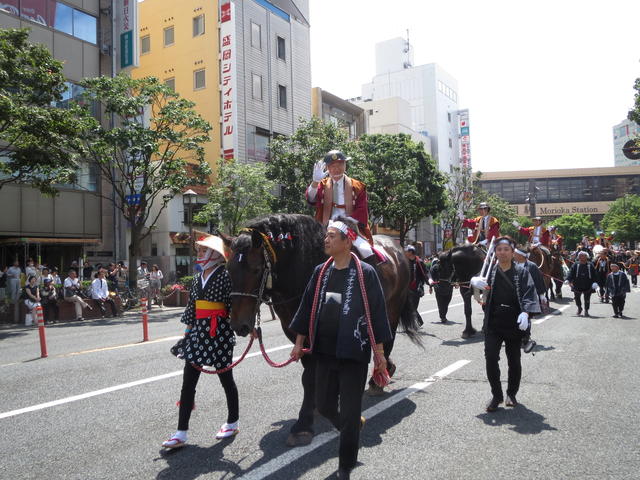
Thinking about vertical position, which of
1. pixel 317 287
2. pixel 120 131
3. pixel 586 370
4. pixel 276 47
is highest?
pixel 276 47

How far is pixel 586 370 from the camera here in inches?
301

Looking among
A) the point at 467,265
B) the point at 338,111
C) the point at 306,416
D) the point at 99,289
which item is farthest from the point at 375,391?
the point at 338,111

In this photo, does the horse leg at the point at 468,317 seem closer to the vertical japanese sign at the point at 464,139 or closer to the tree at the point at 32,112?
the tree at the point at 32,112

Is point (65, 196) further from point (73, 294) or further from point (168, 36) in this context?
point (168, 36)

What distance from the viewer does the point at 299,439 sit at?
15.4ft

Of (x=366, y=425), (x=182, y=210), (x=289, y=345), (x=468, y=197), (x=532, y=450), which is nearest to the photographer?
(x=532, y=450)

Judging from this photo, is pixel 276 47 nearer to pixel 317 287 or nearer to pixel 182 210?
pixel 182 210

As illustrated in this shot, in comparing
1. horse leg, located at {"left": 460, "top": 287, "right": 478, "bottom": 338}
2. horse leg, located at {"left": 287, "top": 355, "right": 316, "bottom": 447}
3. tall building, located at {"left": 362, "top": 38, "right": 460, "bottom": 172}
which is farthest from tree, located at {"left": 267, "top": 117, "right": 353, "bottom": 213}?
tall building, located at {"left": 362, "top": 38, "right": 460, "bottom": 172}

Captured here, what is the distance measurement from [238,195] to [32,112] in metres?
12.5

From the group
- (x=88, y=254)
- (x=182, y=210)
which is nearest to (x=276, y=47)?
(x=182, y=210)

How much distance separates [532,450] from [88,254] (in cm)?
2730

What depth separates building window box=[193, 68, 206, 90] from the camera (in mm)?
37750

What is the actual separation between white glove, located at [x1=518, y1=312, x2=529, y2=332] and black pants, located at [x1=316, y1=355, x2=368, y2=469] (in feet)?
8.05

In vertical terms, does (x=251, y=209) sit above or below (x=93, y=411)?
above
